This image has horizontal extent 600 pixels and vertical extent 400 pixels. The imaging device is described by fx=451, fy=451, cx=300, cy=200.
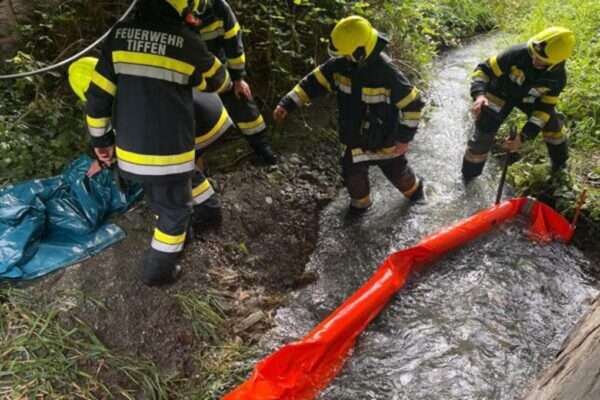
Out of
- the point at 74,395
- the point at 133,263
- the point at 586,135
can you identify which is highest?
the point at 586,135

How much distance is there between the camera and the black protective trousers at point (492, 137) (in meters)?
3.95

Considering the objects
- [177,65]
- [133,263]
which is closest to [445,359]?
[133,263]

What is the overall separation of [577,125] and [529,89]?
52.1 inches

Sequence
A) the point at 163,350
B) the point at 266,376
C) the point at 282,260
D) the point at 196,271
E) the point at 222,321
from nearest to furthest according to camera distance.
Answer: the point at 266,376, the point at 163,350, the point at 222,321, the point at 196,271, the point at 282,260

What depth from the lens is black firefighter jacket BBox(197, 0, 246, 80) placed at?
3213mm

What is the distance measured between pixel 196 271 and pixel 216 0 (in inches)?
74.8

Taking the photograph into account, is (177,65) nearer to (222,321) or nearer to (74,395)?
(222,321)

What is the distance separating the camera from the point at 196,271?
3.06m

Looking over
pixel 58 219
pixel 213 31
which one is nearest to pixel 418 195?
pixel 213 31

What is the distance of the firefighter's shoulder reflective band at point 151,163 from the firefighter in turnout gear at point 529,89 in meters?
2.68

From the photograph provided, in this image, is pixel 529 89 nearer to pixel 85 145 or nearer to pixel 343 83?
pixel 343 83

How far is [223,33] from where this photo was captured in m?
3.28

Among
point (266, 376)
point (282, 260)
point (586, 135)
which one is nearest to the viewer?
point (266, 376)

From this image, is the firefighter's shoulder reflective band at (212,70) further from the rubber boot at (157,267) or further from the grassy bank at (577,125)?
the grassy bank at (577,125)
